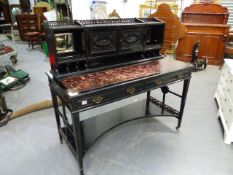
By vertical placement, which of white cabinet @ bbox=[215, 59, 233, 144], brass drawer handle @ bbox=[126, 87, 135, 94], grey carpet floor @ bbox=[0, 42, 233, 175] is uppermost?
brass drawer handle @ bbox=[126, 87, 135, 94]

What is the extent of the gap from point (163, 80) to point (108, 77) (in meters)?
0.56

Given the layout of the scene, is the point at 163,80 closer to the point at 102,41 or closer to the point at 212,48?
the point at 102,41

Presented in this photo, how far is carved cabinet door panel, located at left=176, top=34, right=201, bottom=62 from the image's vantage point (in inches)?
180

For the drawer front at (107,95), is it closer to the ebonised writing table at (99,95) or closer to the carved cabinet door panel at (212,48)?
the ebonised writing table at (99,95)

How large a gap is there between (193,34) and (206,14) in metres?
0.58

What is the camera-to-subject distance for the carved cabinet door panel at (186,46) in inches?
180

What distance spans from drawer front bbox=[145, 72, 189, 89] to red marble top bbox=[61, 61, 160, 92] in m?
0.07

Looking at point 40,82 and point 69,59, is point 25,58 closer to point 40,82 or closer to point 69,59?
point 40,82

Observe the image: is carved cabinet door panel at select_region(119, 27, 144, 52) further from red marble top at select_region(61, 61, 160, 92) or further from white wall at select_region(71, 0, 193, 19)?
white wall at select_region(71, 0, 193, 19)

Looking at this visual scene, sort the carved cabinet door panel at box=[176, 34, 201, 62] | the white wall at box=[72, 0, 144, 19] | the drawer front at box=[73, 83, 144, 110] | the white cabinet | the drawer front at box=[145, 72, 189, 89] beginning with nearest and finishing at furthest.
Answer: the drawer front at box=[73, 83, 144, 110] → the drawer front at box=[145, 72, 189, 89] → the white cabinet → the white wall at box=[72, 0, 144, 19] → the carved cabinet door panel at box=[176, 34, 201, 62]

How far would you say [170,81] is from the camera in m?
1.87

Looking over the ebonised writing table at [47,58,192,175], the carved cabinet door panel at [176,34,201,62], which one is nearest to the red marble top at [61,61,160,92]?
the ebonised writing table at [47,58,192,175]

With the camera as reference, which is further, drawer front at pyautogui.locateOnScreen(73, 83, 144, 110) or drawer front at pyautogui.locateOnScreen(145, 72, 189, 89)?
drawer front at pyautogui.locateOnScreen(145, 72, 189, 89)

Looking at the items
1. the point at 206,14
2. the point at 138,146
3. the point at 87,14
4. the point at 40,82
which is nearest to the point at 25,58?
the point at 40,82
